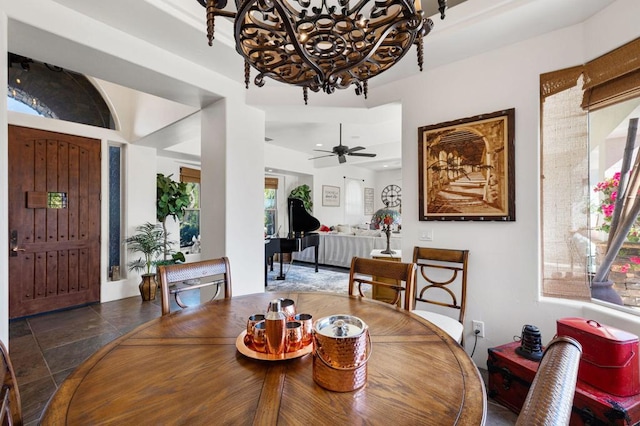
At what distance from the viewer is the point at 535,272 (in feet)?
7.07

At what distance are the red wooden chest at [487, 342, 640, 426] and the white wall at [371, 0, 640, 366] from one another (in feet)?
1.01

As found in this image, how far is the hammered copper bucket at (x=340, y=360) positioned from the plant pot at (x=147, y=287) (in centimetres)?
434

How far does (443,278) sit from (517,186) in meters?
0.95

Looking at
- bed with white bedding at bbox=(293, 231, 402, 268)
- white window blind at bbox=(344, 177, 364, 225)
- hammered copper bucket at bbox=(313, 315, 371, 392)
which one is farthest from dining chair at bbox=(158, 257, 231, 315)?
white window blind at bbox=(344, 177, 364, 225)

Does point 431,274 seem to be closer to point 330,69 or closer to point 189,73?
point 330,69

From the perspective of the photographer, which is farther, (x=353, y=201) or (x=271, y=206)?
(x=353, y=201)

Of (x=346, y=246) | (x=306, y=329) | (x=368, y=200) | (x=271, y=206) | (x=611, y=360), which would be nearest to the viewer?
(x=306, y=329)

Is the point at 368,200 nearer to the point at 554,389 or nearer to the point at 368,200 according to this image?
the point at 368,200

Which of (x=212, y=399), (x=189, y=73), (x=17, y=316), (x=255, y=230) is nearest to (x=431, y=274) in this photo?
(x=255, y=230)

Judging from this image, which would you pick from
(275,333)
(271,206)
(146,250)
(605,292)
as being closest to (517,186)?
(605,292)

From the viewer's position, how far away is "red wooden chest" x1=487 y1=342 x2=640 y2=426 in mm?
1493

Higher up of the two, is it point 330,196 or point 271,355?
point 330,196

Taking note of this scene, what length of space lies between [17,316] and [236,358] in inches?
166

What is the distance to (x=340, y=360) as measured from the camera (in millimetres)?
814
